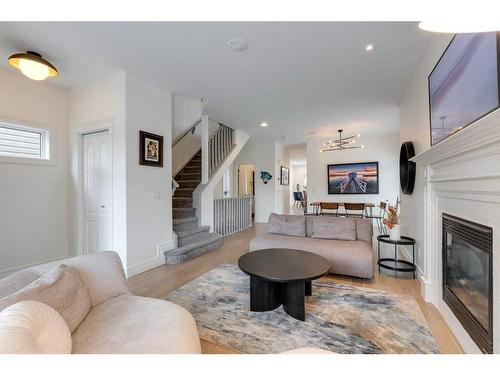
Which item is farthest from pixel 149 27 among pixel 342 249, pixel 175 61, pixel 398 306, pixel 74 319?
pixel 398 306

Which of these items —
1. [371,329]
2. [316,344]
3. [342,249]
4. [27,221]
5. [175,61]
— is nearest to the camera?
[316,344]

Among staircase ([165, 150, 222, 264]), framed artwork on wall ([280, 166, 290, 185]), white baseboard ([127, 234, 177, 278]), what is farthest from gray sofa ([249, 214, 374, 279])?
framed artwork on wall ([280, 166, 290, 185])

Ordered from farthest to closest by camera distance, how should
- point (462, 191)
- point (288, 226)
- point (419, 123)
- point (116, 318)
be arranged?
point (288, 226), point (419, 123), point (462, 191), point (116, 318)

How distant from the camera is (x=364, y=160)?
6.91 meters

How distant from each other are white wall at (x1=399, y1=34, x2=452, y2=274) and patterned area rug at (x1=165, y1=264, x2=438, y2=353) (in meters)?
0.81

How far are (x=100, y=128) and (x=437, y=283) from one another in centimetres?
445

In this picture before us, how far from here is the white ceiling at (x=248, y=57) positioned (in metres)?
2.12

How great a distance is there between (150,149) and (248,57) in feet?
6.18

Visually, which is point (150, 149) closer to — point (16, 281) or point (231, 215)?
point (16, 281)

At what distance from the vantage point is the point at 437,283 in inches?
84.7

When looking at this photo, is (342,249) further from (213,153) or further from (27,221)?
(27,221)

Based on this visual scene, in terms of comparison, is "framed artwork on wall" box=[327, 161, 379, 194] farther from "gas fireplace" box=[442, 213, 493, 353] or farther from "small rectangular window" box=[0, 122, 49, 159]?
"small rectangular window" box=[0, 122, 49, 159]

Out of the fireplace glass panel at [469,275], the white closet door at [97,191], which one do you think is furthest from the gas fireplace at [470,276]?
the white closet door at [97,191]

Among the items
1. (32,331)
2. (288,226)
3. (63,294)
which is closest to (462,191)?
(288,226)
